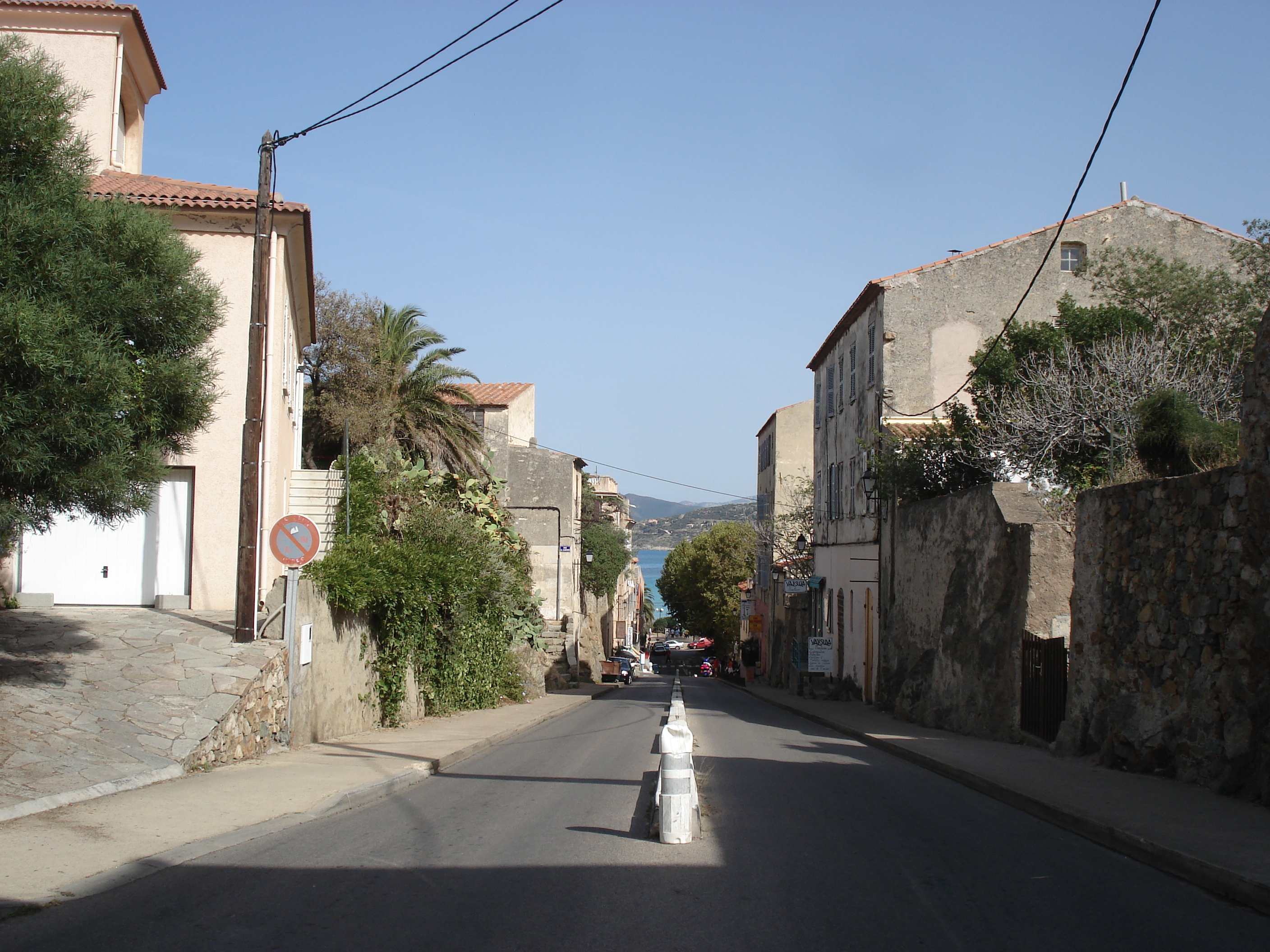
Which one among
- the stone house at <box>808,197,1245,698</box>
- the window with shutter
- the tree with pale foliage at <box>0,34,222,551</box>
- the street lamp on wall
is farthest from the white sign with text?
the tree with pale foliage at <box>0,34,222,551</box>

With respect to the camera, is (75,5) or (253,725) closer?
(253,725)

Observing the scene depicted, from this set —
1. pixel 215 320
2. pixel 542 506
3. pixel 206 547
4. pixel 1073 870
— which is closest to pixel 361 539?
pixel 206 547

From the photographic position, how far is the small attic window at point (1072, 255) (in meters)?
27.2

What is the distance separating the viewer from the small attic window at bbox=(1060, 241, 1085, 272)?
27203 mm

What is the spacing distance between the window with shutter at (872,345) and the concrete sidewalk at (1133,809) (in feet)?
46.0

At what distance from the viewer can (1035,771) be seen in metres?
12.3

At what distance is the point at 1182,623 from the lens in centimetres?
1138

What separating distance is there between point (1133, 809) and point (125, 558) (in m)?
15.4

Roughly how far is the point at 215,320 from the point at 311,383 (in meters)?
21.7

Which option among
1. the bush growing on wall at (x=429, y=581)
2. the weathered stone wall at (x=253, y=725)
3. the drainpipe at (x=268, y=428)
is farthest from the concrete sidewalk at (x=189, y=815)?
the drainpipe at (x=268, y=428)

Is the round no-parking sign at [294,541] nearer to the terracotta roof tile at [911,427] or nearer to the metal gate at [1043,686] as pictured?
the metal gate at [1043,686]

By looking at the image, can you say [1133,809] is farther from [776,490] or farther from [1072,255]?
[776,490]

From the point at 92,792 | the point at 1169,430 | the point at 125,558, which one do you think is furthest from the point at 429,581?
the point at 1169,430

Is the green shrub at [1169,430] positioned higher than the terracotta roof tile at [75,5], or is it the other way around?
the terracotta roof tile at [75,5]
